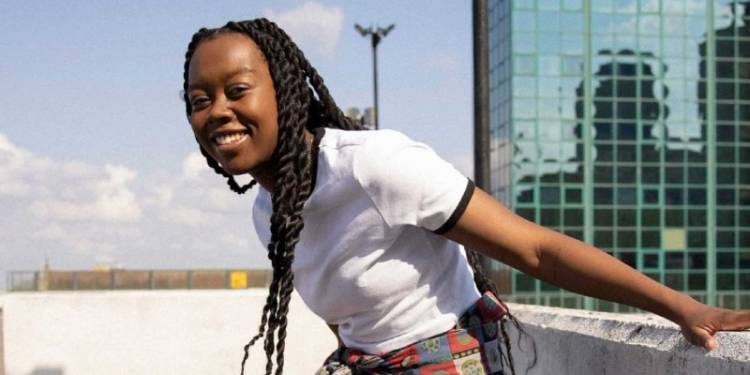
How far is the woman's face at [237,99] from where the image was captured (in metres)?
2.53

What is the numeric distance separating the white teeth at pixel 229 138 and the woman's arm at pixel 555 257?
0.54m

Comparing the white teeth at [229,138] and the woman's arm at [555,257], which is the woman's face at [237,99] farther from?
the woman's arm at [555,257]

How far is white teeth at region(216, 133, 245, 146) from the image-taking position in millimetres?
2541

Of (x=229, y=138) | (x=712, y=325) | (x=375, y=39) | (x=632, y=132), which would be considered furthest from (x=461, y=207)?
(x=632, y=132)

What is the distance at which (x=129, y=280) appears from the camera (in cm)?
1930

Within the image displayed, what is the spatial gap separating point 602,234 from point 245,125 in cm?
4073

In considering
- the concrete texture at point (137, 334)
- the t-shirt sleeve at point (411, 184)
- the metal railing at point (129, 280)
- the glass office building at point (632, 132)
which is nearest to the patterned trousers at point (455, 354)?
the t-shirt sleeve at point (411, 184)

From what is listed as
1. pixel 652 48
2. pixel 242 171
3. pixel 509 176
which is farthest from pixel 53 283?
pixel 652 48

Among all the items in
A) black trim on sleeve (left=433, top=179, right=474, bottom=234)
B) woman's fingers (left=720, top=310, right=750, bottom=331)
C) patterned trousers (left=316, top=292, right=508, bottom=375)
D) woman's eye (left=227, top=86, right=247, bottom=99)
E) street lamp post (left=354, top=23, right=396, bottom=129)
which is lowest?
patterned trousers (left=316, top=292, right=508, bottom=375)

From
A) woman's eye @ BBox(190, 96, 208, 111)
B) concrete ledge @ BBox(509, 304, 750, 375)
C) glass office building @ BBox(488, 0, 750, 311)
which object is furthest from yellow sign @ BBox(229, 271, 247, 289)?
glass office building @ BBox(488, 0, 750, 311)

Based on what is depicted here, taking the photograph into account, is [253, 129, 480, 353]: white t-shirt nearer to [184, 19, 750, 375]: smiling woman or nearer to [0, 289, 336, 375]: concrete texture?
[184, 19, 750, 375]: smiling woman

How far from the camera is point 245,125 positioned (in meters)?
2.54

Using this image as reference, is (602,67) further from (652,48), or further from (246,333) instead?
(246,333)

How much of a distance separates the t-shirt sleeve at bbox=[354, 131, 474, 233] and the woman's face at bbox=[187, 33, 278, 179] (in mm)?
283
